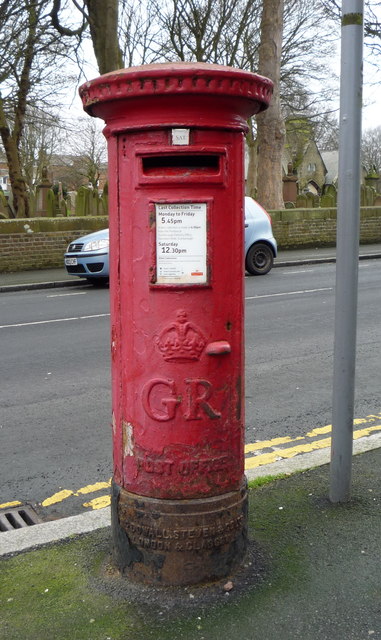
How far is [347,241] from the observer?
3.23 m

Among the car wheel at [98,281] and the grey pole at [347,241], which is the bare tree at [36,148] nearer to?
the car wheel at [98,281]

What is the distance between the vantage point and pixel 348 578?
2.87 meters

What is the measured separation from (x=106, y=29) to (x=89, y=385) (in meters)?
13.5

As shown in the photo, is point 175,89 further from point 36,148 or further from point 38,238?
point 36,148

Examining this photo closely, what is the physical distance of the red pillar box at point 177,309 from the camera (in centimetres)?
256

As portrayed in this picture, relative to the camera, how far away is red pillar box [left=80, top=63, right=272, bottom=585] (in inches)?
101

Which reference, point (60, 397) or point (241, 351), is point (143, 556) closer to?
point (241, 351)

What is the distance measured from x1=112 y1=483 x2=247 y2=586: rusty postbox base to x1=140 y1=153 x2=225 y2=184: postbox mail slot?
1.28 m

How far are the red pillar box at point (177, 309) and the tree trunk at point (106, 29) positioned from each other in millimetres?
15543

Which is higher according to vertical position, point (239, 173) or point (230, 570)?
point (239, 173)

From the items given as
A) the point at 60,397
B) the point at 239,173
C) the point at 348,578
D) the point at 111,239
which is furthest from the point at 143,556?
the point at 60,397

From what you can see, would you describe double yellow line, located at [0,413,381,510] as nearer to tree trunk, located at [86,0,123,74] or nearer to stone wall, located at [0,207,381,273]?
stone wall, located at [0,207,381,273]

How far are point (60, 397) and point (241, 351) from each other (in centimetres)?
330

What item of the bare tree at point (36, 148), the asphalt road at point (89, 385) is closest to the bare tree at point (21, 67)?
the asphalt road at point (89, 385)
